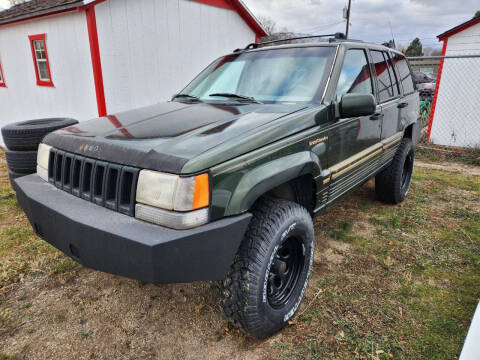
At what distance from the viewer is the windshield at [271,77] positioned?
2.55m

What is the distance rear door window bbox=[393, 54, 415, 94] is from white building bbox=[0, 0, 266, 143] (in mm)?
5381

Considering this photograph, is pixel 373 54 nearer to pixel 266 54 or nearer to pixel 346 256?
pixel 266 54

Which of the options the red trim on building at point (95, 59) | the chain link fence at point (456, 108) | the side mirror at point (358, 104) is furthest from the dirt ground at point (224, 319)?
the chain link fence at point (456, 108)

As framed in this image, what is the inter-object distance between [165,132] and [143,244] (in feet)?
2.44

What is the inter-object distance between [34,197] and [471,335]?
2.56 m

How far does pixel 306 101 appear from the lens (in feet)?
8.00

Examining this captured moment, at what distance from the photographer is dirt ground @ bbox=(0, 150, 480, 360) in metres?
2.03

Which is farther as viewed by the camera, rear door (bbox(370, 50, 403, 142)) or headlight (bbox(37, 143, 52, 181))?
rear door (bbox(370, 50, 403, 142))

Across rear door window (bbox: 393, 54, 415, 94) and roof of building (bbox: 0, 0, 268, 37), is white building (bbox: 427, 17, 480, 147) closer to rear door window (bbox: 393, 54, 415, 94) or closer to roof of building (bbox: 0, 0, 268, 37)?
rear door window (bbox: 393, 54, 415, 94)

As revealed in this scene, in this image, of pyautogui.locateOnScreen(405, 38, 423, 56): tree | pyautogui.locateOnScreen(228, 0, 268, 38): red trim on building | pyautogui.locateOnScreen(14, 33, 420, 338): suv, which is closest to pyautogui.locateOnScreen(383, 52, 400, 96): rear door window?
pyautogui.locateOnScreen(14, 33, 420, 338): suv

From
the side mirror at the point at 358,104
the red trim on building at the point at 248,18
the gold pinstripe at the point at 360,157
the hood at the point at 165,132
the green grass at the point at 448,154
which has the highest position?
the red trim on building at the point at 248,18

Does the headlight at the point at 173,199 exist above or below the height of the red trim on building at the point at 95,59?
below

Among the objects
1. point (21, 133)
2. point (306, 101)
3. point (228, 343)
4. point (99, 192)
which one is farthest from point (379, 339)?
point (21, 133)

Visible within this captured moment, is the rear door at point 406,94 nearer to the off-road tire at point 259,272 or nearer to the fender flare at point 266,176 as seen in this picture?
the fender flare at point 266,176
